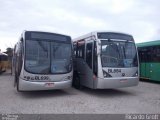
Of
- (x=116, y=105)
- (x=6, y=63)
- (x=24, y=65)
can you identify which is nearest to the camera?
(x=116, y=105)

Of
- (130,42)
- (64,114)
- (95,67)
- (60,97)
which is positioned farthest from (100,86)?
(64,114)

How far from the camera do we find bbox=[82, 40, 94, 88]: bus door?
39.2ft

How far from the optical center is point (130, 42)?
12.2 m

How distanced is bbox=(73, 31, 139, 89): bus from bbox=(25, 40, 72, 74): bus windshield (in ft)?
3.66

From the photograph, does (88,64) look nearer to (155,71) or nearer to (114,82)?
(114,82)

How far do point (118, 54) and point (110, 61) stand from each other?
0.53 m

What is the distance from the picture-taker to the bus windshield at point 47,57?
11062 mm

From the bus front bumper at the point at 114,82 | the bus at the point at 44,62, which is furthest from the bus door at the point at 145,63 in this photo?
the bus at the point at 44,62

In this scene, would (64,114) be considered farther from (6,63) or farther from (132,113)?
(6,63)

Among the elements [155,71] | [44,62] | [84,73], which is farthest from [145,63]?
[44,62]

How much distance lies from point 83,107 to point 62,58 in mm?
3290

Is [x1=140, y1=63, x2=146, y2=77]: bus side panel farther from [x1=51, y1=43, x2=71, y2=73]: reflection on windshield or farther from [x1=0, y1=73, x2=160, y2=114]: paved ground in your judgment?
[x1=51, y1=43, x2=71, y2=73]: reflection on windshield

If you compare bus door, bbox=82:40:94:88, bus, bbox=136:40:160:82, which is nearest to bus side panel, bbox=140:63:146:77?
bus, bbox=136:40:160:82

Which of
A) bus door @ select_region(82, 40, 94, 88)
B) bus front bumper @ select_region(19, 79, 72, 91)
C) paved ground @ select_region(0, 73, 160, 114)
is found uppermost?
bus door @ select_region(82, 40, 94, 88)
